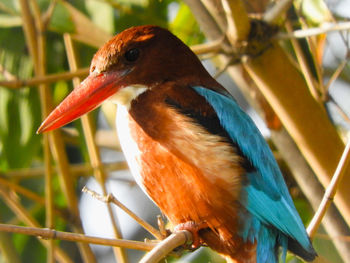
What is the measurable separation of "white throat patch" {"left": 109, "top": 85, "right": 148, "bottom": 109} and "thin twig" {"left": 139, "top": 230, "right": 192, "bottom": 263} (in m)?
0.58

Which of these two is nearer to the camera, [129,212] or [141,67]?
[129,212]

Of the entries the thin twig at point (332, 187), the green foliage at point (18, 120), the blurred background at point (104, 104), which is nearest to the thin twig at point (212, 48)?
the blurred background at point (104, 104)

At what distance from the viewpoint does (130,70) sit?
2646 millimetres

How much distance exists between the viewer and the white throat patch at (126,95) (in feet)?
8.53

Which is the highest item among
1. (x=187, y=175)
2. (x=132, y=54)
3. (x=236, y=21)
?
(x=132, y=54)

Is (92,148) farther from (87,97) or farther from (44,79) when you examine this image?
(87,97)

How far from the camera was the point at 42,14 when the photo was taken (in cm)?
354

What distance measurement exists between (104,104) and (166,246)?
5.47 feet

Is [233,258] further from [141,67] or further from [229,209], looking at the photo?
[141,67]

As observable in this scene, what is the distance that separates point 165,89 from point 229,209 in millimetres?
535

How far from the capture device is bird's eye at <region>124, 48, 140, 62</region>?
8.71ft

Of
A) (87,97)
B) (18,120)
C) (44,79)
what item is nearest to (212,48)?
(87,97)

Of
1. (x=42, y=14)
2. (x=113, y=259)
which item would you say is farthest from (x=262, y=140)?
(x=113, y=259)

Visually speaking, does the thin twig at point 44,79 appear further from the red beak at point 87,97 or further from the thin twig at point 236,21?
the thin twig at point 236,21
